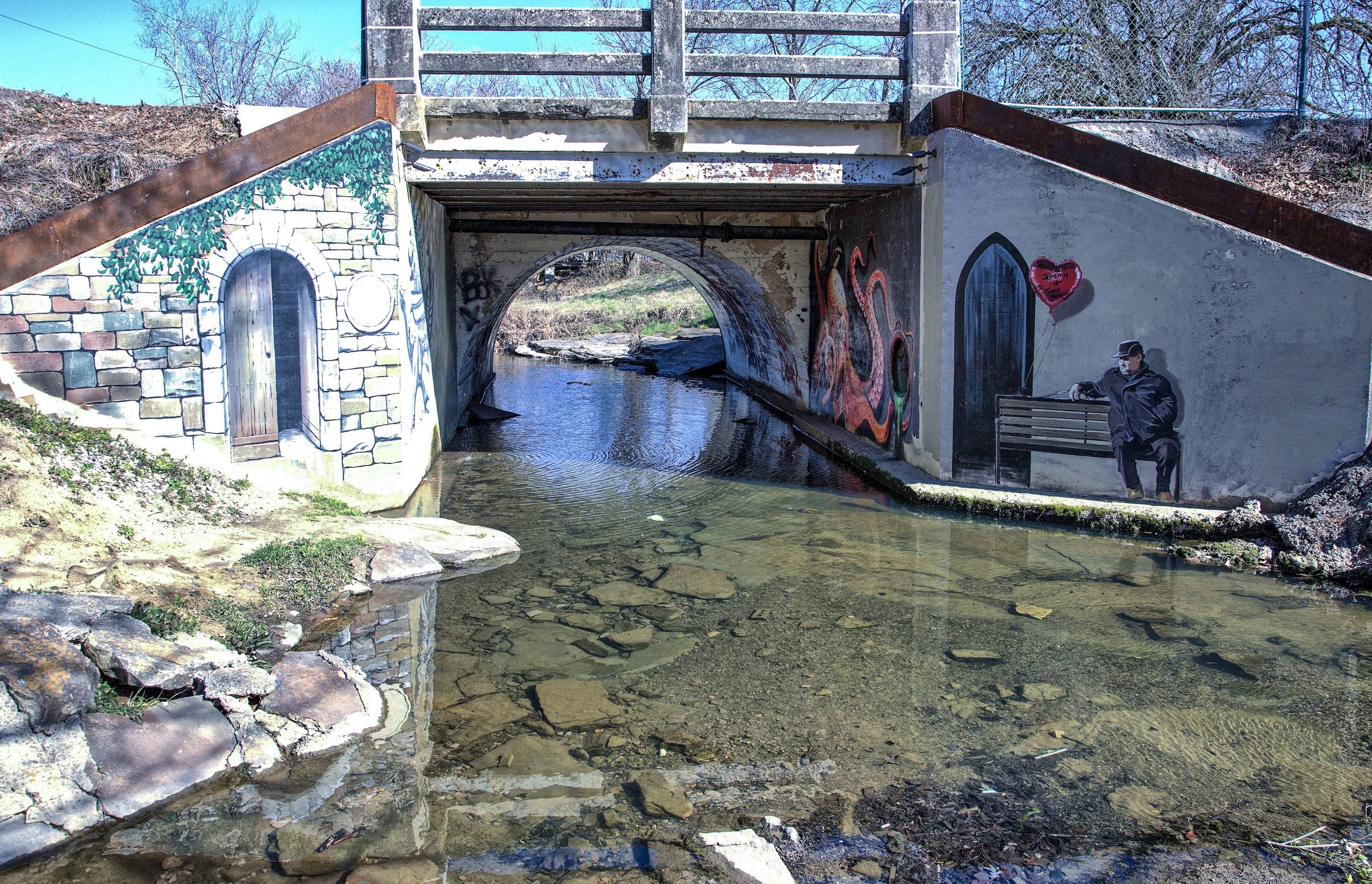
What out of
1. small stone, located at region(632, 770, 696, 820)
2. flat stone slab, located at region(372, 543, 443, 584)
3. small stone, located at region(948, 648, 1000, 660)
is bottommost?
small stone, located at region(632, 770, 696, 820)

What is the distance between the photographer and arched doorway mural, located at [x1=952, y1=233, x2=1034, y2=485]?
8.75 m

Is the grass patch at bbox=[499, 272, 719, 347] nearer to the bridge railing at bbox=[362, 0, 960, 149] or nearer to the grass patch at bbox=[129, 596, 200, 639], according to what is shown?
the bridge railing at bbox=[362, 0, 960, 149]

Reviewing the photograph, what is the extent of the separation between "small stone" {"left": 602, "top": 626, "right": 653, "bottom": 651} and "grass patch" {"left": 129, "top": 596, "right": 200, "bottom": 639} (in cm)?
240

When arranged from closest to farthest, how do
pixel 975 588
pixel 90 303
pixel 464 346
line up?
pixel 975 588 → pixel 90 303 → pixel 464 346

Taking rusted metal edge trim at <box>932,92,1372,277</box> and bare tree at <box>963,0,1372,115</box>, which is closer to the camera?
rusted metal edge trim at <box>932,92,1372,277</box>

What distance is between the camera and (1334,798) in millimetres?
4051

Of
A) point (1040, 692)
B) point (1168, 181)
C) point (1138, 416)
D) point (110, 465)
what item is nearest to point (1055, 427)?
point (1138, 416)

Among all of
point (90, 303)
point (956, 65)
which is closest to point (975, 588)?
point (956, 65)

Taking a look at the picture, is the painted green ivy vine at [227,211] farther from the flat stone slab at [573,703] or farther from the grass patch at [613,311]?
the grass patch at [613,311]

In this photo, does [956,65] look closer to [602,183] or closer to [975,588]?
[602,183]

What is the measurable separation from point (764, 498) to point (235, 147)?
5858 millimetres

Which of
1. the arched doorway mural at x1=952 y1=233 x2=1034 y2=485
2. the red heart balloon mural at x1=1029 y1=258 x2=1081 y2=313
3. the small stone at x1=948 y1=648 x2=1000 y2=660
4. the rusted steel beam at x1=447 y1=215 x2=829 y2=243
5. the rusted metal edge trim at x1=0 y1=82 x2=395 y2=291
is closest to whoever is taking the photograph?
the small stone at x1=948 y1=648 x2=1000 y2=660

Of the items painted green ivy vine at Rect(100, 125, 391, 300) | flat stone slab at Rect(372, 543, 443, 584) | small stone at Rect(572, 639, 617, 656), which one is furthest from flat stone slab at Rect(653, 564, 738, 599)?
painted green ivy vine at Rect(100, 125, 391, 300)

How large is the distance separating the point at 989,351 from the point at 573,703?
5797 mm
